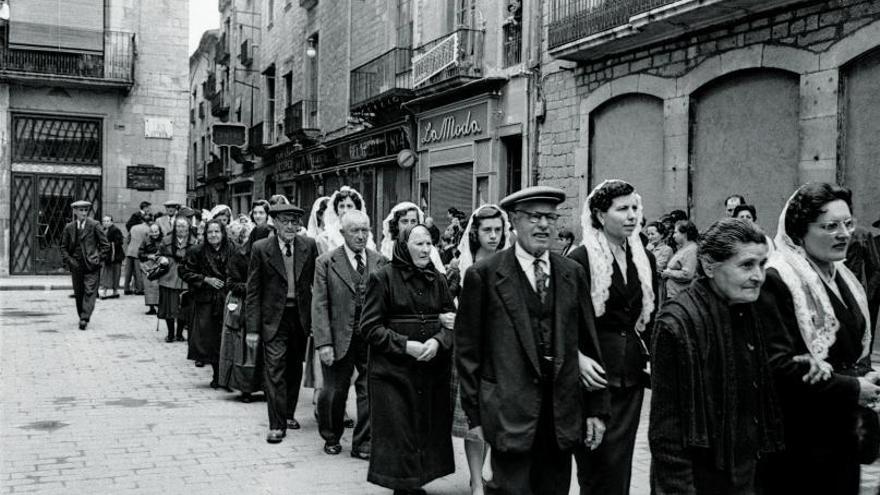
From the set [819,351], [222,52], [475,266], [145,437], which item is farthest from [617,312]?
[222,52]

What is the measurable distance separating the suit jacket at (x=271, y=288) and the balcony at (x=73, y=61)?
69.1 feet

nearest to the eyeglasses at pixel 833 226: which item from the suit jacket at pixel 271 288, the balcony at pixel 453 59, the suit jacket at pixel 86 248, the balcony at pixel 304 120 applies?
the suit jacket at pixel 271 288

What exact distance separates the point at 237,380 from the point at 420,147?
1323cm

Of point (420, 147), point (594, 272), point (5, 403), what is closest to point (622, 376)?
point (594, 272)

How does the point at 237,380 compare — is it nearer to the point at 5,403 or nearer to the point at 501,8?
the point at 5,403

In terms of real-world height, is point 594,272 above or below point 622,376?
above

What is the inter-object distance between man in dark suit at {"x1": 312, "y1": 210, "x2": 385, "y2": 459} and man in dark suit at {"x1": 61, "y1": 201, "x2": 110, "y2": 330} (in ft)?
29.0

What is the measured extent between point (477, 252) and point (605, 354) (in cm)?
178

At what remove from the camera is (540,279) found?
414 cm

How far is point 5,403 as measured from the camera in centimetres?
843

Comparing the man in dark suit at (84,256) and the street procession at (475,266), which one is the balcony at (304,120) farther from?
the man in dark suit at (84,256)

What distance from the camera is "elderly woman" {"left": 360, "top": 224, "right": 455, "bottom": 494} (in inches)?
209

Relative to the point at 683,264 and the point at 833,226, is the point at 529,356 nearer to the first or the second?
the point at 833,226

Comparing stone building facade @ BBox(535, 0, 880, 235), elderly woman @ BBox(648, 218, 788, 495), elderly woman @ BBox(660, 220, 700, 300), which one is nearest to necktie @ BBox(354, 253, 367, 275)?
elderly woman @ BBox(660, 220, 700, 300)
